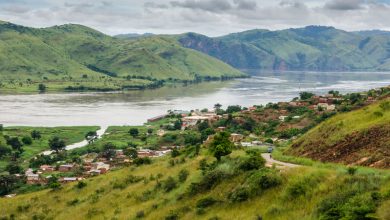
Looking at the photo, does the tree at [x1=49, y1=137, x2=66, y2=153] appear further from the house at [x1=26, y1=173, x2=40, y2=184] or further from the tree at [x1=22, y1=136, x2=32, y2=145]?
the house at [x1=26, y1=173, x2=40, y2=184]

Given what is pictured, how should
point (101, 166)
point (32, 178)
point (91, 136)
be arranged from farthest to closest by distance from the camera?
point (91, 136) < point (101, 166) < point (32, 178)

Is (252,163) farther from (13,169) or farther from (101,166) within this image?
(13,169)

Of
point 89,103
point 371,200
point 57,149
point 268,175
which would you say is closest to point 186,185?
point 268,175

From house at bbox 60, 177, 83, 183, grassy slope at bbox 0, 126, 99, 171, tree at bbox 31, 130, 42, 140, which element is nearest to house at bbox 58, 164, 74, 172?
house at bbox 60, 177, 83, 183

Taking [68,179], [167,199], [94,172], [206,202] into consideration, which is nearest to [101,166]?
[94,172]

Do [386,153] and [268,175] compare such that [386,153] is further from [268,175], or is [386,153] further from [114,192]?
[114,192]

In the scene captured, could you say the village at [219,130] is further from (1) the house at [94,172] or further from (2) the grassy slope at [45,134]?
(2) the grassy slope at [45,134]
